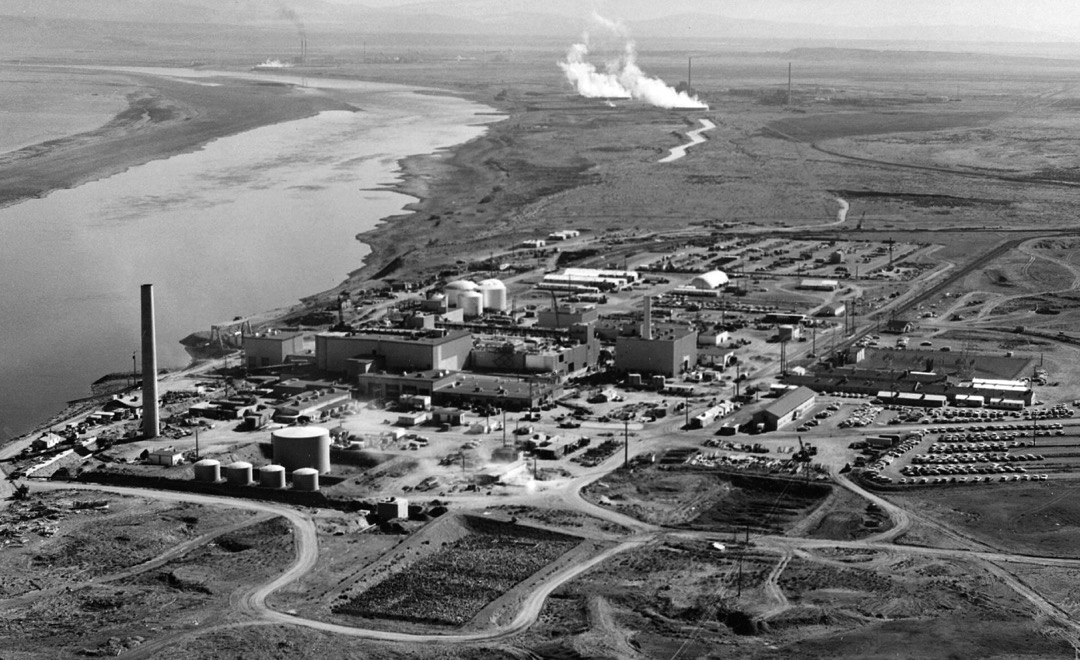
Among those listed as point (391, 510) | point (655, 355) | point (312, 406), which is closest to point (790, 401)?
point (655, 355)

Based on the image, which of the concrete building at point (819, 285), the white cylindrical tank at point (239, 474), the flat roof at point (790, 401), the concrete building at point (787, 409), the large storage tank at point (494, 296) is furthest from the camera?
the concrete building at point (819, 285)

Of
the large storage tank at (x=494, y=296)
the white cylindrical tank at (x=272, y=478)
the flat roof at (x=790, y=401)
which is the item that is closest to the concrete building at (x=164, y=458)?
the white cylindrical tank at (x=272, y=478)

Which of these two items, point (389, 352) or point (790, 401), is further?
point (389, 352)

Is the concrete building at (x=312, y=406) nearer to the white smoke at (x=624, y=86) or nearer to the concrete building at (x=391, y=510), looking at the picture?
the concrete building at (x=391, y=510)

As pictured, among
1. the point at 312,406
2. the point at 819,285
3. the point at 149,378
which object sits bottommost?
the point at 312,406

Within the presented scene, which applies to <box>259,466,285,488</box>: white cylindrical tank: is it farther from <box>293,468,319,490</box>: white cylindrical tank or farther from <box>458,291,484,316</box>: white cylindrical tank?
<box>458,291,484,316</box>: white cylindrical tank

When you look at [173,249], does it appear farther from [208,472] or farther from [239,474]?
[239,474]
